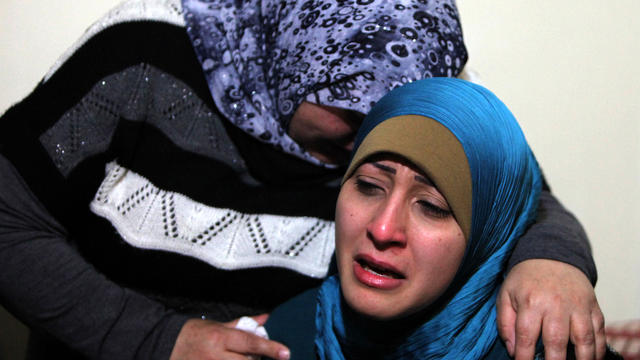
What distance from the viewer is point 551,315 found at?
0.93m

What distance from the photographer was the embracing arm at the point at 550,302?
3.02 ft

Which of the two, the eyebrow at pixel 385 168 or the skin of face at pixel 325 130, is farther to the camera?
the skin of face at pixel 325 130

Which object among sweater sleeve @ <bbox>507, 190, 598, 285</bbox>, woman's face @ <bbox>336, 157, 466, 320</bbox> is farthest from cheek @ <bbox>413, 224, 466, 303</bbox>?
sweater sleeve @ <bbox>507, 190, 598, 285</bbox>

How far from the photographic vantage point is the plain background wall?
1.72m

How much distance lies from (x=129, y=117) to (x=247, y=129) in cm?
28

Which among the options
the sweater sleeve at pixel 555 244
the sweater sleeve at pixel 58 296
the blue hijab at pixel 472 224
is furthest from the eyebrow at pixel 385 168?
the sweater sleeve at pixel 58 296

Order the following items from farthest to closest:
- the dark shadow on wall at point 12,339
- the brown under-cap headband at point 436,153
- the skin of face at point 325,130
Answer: the dark shadow on wall at point 12,339 → the skin of face at point 325,130 → the brown under-cap headband at point 436,153

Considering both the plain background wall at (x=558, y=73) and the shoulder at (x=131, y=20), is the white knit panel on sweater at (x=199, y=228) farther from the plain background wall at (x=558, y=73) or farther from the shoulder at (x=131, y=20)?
the plain background wall at (x=558, y=73)

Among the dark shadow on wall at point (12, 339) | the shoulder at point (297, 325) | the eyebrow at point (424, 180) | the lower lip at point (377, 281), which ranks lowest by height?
the dark shadow on wall at point (12, 339)

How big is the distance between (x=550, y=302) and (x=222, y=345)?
0.63 metres

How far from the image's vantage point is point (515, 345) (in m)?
0.95

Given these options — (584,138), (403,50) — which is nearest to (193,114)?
(403,50)

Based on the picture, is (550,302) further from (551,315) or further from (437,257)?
(437,257)

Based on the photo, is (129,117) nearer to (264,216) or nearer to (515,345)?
(264,216)
